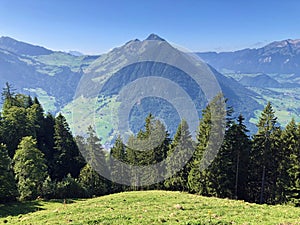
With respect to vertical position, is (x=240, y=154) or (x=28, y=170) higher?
(x=240, y=154)

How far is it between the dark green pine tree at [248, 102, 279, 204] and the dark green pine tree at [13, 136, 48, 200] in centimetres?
3510

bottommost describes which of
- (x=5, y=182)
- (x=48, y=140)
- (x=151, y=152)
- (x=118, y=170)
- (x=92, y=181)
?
(x=92, y=181)

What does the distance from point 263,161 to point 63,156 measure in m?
42.9

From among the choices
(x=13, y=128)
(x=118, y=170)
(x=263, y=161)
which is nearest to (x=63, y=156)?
(x=13, y=128)

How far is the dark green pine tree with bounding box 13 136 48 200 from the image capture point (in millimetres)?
43500

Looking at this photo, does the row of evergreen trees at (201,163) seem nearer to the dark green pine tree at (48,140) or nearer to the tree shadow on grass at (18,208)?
the tree shadow on grass at (18,208)

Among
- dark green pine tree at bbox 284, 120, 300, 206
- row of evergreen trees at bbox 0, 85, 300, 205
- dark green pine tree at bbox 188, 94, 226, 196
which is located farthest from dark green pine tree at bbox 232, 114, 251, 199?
dark green pine tree at bbox 284, 120, 300, 206

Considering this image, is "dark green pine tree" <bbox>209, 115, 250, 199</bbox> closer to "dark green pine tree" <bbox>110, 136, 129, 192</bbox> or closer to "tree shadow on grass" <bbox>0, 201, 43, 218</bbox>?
"tree shadow on grass" <bbox>0, 201, 43, 218</bbox>

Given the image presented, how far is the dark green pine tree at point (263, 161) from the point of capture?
44406 millimetres

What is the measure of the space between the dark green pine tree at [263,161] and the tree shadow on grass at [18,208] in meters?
33.5

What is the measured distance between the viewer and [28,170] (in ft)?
147

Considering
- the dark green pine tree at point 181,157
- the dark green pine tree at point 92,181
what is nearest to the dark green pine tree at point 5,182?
the dark green pine tree at point 92,181

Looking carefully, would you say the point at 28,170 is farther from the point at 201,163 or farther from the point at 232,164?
the point at 232,164

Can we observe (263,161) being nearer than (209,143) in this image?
No
